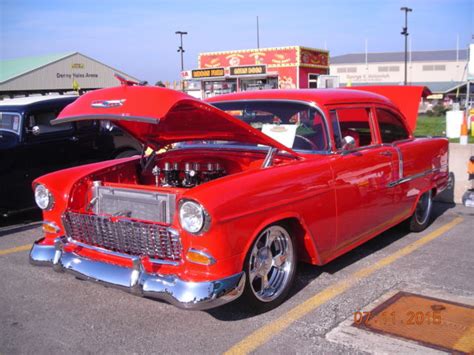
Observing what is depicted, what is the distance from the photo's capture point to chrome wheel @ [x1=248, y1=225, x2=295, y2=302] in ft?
11.4

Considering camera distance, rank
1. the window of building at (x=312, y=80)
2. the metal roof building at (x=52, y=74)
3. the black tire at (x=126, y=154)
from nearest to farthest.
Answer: the black tire at (x=126, y=154)
the window of building at (x=312, y=80)
the metal roof building at (x=52, y=74)

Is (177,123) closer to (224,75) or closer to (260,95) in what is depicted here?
(260,95)

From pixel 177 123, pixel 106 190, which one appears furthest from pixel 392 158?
pixel 106 190

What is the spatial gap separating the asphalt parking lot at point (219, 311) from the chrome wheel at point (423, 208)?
683mm

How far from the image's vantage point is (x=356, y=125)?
4.79 m

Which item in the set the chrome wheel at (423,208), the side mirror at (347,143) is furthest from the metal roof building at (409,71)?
the side mirror at (347,143)

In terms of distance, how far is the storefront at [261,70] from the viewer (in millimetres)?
26391

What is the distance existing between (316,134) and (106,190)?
1733 mm

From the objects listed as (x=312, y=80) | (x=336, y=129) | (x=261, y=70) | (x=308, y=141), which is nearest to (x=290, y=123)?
(x=308, y=141)

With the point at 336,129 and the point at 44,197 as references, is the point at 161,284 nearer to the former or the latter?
the point at 44,197

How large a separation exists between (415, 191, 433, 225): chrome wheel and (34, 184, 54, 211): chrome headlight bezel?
3845mm

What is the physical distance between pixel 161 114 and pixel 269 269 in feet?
4.54

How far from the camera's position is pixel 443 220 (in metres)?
6.25

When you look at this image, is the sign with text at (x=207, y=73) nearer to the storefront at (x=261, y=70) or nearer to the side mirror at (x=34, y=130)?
the storefront at (x=261, y=70)
